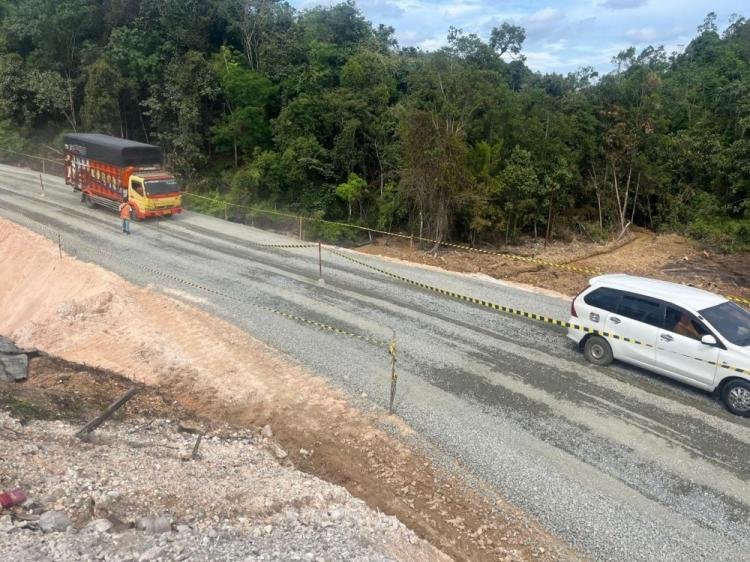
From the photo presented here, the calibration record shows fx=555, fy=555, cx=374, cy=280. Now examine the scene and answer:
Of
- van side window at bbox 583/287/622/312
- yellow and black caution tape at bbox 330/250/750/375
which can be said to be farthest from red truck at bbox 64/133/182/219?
van side window at bbox 583/287/622/312

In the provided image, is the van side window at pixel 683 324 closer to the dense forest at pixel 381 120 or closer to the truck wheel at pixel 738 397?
the truck wheel at pixel 738 397

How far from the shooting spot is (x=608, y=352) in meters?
11.3

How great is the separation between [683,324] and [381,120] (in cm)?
2238

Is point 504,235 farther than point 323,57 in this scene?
No

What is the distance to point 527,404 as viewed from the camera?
10125 millimetres

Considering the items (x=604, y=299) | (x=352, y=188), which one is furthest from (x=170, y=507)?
(x=352, y=188)

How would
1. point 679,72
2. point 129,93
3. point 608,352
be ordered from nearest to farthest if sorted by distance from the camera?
point 608,352 → point 129,93 → point 679,72

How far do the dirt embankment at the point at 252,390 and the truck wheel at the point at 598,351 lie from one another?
4646mm

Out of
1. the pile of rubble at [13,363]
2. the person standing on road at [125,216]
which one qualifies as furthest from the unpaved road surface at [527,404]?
the pile of rubble at [13,363]

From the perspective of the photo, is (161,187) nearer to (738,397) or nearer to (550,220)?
(550,220)

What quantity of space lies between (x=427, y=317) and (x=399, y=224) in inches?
591

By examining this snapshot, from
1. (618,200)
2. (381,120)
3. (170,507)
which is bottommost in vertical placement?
(170,507)

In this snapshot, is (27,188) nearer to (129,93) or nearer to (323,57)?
(129,93)

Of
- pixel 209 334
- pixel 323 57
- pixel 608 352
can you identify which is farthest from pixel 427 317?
pixel 323 57
